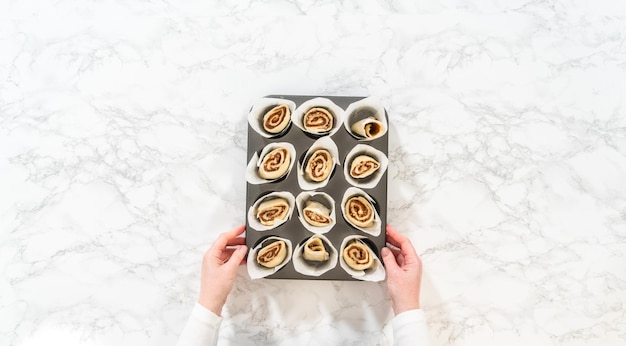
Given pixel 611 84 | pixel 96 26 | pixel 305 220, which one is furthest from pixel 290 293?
pixel 611 84

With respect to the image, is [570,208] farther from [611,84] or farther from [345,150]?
[345,150]

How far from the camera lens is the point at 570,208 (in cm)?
95

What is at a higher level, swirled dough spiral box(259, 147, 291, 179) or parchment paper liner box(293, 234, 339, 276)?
swirled dough spiral box(259, 147, 291, 179)

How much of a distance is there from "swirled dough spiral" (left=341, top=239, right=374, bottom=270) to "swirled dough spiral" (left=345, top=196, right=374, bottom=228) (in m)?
0.04

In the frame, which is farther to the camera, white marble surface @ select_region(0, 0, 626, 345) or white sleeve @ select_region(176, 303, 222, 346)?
white marble surface @ select_region(0, 0, 626, 345)

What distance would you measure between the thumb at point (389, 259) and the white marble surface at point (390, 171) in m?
0.08

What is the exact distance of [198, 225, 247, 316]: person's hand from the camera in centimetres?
87

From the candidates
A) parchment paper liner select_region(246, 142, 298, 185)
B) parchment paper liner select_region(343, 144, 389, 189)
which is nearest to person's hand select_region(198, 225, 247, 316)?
parchment paper liner select_region(246, 142, 298, 185)

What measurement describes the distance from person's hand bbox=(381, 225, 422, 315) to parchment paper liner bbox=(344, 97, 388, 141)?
22cm

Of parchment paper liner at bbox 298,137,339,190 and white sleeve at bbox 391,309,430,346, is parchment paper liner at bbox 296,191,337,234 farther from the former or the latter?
white sleeve at bbox 391,309,430,346

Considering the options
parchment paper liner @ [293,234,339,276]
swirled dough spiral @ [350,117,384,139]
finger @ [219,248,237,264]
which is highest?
swirled dough spiral @ [350,117,384,139]

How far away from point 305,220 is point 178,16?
485 millimetres

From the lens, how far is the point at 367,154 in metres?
0.88

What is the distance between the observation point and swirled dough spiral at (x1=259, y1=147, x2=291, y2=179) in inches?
34.3
